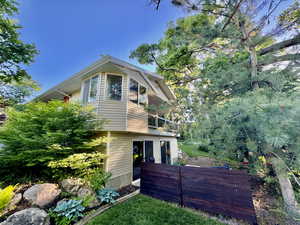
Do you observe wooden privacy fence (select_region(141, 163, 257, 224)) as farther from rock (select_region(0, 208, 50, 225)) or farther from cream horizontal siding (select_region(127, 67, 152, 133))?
rock (select_region(0, 208, 50, 225))

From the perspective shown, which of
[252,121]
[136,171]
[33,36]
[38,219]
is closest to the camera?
[252,121]

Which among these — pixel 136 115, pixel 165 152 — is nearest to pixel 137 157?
pixel 136 115

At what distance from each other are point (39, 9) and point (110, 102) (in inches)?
293

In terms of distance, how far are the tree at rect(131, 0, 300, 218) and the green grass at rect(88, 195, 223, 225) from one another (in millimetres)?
2381

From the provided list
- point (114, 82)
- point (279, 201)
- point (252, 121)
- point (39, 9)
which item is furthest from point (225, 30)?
point (39, 9)

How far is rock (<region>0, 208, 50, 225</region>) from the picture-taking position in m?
2.99

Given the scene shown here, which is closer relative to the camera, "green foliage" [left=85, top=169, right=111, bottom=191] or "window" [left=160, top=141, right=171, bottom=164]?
"green foliage" [left=85, top=169, right=111, bottom=191]

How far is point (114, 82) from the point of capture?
6625 millimetres

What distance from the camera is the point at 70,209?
363cm

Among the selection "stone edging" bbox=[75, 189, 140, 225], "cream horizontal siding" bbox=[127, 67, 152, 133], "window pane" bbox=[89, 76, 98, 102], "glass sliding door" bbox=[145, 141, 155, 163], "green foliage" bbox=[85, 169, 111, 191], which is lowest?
"stone edging" bbox=[75, 189, 140, 225]

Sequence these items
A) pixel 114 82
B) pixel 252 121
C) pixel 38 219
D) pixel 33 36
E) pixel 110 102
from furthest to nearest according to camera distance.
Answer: pixel 33 36, pixel 114 82, pixel 110 102, pixel 38 219, pixel 252 121

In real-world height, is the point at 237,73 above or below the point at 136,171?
above

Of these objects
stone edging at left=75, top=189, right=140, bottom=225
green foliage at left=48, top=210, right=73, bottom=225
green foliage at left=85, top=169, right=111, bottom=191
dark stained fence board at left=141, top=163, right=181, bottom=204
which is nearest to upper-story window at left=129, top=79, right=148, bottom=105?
dark stained fence board at left=141, top=163, right=181, bottom=204

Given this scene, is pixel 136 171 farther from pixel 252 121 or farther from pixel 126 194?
pixel 252 121
